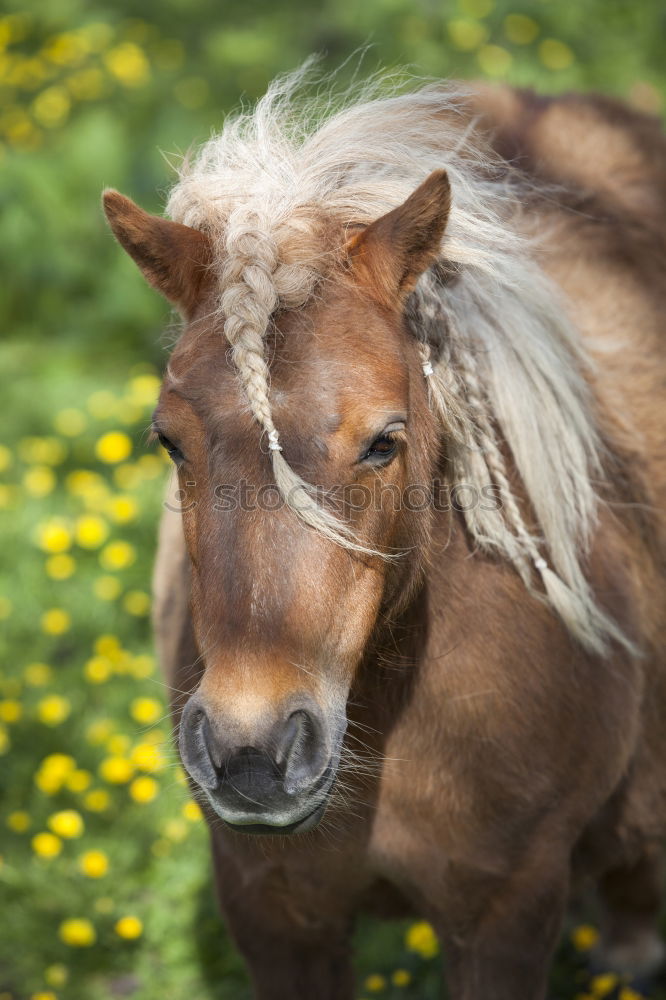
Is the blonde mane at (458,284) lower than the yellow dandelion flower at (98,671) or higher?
higher

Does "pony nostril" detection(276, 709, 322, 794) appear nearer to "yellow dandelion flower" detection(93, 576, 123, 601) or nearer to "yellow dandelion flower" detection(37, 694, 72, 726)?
"yellow dandelion flower" detection(37, 694, 72, 726)

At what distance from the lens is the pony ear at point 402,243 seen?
79.5 inches

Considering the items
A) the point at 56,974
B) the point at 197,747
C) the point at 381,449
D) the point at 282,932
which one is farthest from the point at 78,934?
the point at 381,449

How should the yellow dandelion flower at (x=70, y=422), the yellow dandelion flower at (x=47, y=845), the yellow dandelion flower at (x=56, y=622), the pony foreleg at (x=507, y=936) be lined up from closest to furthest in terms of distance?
the pony foreleg at (x=507, y=936), the yellow dandelion flower at (x=47, y=845), the yellow dandelion flower at (x=56, y=622), the yellow dandelion flower at (x=70, y=422)

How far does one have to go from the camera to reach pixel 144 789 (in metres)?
3.86

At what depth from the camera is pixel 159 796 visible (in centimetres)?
394

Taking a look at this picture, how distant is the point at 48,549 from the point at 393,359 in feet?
9.65

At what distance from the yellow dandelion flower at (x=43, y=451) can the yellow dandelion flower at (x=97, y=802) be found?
1.91 metres

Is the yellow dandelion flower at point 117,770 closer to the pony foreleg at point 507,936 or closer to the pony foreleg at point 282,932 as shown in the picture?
the pony foreleg at point 282,932

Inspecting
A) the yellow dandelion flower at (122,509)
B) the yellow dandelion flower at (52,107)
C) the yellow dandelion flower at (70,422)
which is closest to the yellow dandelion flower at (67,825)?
the yellow dandelion flower at (122,509)

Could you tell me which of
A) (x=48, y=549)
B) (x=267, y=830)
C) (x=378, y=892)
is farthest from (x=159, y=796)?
(x=267, y=830)

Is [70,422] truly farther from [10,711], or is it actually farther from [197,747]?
[197,747]

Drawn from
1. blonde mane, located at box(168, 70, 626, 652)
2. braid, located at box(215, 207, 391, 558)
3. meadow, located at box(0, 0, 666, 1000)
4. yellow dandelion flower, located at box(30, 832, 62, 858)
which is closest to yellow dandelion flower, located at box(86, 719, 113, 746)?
meadow, located at box(0, 0, 666, 1000)

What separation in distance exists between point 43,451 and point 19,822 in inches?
79.1
